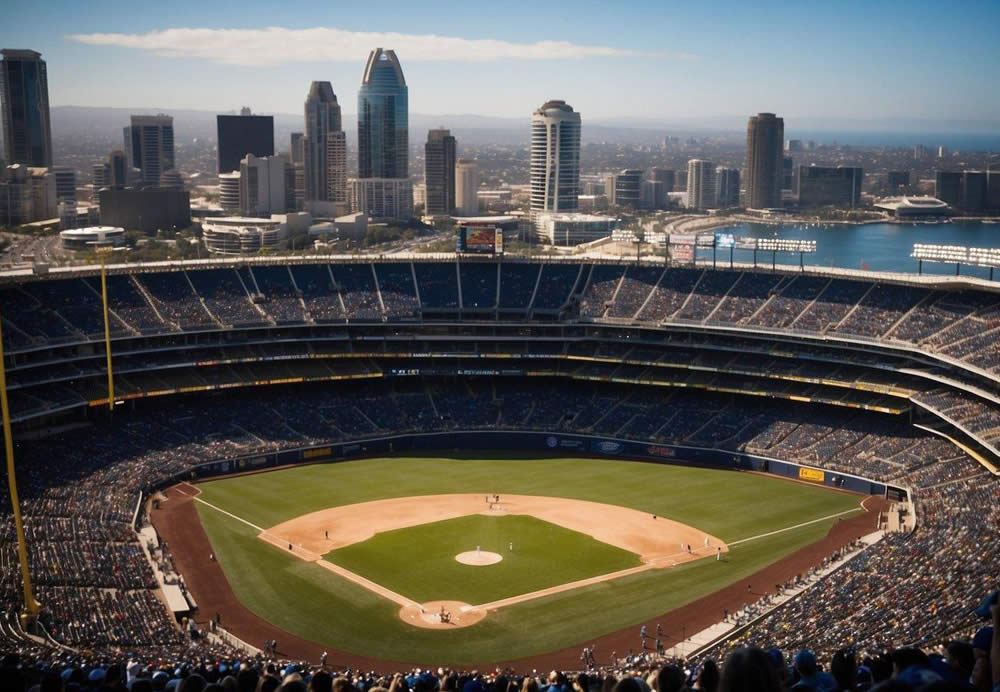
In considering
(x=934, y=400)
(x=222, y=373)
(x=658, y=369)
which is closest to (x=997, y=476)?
(x=934, y=400)

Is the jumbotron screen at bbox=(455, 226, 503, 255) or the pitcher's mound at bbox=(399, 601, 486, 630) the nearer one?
the pitcher's mound at bbox=(399, 601, 486, 630)

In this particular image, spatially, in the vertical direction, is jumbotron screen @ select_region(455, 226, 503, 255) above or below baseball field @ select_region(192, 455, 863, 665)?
above

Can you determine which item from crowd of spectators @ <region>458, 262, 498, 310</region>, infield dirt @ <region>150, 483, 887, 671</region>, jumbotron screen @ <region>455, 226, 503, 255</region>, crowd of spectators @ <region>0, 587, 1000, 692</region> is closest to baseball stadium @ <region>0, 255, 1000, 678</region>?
infield dirt @ <region>150, 483, 887, 671</region>

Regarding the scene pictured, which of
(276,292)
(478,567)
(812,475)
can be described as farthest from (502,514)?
(276,292)

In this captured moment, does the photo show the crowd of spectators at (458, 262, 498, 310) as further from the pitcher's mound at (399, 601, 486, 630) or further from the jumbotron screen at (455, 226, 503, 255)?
the pitcher's mound at (399, 601, 486, 630)

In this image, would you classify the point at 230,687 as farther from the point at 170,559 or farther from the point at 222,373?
the point at 222,373

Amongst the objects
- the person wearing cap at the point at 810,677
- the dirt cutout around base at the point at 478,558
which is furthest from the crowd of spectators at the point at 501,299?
the person wearing cap at the point at 810,677
